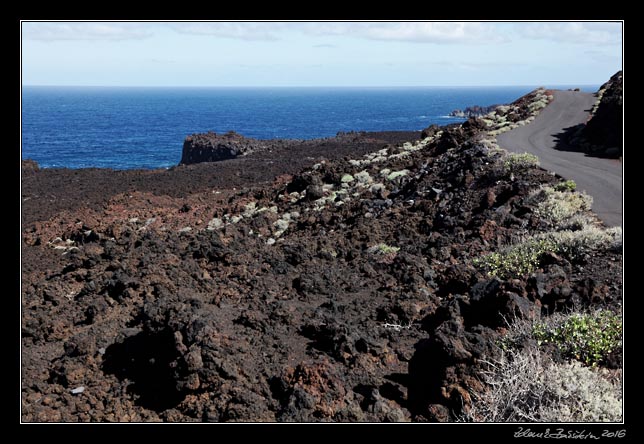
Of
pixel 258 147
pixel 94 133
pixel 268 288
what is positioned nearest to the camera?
pixel 268 288

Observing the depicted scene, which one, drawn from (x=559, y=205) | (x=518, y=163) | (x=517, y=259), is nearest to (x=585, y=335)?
(x=517, y=259)

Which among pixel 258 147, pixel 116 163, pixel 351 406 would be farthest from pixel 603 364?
pixel 116 163

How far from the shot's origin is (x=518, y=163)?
1841cm

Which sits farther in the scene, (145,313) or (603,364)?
(145,313)

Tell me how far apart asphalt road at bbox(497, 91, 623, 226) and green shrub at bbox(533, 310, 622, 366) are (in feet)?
20.3

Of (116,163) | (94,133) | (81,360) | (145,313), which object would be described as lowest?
(81,360)

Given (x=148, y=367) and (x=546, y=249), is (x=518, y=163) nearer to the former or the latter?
(x=546, y=249)

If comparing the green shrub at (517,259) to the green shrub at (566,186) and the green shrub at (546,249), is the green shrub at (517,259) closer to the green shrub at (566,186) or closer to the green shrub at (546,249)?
the green shrub at (546,249)

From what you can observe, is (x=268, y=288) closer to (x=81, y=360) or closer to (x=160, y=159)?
(x=81, y=360)

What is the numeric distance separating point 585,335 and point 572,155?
16435 mm

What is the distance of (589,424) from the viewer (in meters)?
5.22

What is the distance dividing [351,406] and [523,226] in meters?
8.47

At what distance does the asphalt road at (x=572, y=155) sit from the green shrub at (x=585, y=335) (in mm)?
6177

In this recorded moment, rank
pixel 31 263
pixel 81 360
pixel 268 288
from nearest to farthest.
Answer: pixel 81 360, pixel 268 288, pixel 31 263
